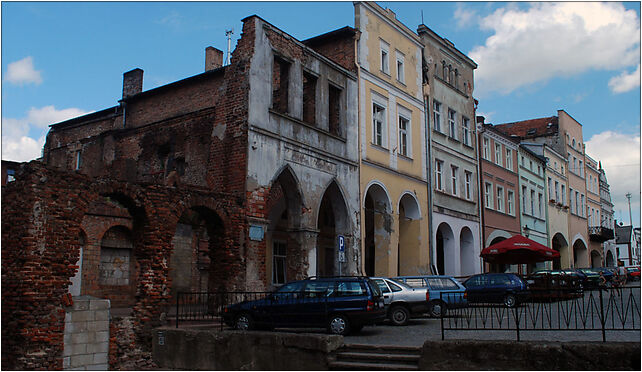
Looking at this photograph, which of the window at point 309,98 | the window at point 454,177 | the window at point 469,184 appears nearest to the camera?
the window at point 309,98

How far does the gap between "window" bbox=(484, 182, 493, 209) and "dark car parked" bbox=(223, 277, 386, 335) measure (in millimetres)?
22693

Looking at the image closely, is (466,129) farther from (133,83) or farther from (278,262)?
(133,83)

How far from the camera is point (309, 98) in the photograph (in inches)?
934

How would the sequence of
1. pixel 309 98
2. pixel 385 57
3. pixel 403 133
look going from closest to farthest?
pixel 309 98, pixel 385 57, pixel 403 133

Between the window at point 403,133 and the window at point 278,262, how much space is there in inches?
288

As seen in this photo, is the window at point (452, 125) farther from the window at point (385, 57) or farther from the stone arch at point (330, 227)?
the stone arch at point (330, 227)

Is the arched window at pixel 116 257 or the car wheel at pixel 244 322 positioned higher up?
the arched window at pixel 116 257

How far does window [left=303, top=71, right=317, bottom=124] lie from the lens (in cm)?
2350

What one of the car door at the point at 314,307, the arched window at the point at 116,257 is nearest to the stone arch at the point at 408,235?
the arched window at the point at 116,257

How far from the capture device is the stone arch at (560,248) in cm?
4959

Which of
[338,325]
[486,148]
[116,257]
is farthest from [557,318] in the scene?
[486,148]

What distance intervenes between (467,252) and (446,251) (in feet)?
9.96

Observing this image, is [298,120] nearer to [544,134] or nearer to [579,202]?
[544,134]

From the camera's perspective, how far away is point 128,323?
15.7 m
